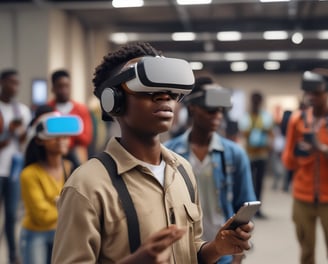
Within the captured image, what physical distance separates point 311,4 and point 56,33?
15.7 ft

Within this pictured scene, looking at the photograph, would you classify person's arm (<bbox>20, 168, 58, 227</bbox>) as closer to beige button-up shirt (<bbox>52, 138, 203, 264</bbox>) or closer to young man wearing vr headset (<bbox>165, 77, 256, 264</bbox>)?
young man wearing vr headset (<bbox>165, 77, 256, 264</bbox>)

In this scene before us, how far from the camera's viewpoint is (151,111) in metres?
1.55

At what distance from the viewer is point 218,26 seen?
12875 mm

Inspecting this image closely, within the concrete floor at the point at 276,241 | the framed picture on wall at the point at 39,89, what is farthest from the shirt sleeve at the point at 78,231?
Result: the framed picture on wall at the point at 39,89

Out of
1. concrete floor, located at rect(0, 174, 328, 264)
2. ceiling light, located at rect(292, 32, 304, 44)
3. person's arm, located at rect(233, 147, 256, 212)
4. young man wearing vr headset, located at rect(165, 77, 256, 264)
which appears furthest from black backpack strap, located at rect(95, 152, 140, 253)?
ceiling light, located at rect(292, 32, 304, 44)

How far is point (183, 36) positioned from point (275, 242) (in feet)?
30.4

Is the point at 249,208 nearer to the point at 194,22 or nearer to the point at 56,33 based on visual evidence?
the point at 56,33

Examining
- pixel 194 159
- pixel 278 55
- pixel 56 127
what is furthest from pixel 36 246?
pixel 278 55

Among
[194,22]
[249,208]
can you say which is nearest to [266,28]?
[194,22]

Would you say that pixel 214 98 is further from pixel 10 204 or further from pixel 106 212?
pixel 10 204

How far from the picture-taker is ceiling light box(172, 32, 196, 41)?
1407 centimetres

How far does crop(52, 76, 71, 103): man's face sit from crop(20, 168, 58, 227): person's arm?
5.55 ft

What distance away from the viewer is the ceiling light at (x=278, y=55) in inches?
676

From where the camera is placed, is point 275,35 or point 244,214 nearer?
point 244,214
